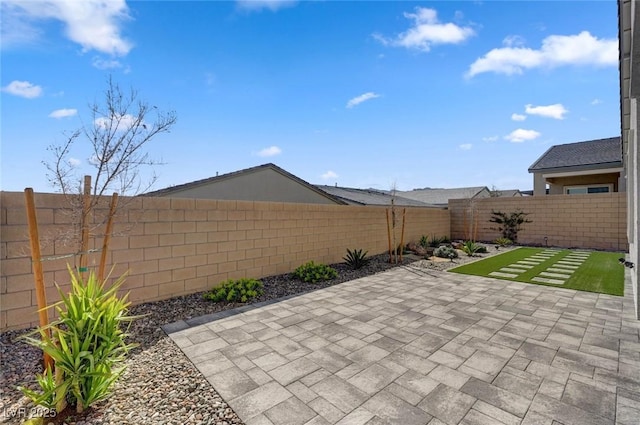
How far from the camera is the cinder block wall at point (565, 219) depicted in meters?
10.8

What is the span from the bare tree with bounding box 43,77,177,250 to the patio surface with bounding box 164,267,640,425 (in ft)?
6.26

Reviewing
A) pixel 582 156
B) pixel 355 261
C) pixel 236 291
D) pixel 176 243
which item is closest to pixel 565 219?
pixel 582 156

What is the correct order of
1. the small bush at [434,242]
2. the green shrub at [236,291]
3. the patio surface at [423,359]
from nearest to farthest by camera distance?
the patio surface at [423,359] → the green shrub at [236,291] → the small bush at [434,242]

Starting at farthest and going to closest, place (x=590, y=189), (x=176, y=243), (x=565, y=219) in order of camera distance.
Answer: (x=590, y=189) → (x=565, y=219) → (x=176, y=243)

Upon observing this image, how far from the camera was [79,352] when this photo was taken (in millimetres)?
2070

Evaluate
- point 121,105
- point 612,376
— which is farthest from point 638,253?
point 121,105

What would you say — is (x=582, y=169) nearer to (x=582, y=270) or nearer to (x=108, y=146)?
(x=582, y=270)

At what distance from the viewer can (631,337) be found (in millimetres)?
3475

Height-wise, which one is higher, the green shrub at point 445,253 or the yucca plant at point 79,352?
the yucca plant at point 79,352

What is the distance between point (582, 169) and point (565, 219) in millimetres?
4765

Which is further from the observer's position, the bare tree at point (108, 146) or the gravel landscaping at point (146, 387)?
the bare tree at point (108, 146)

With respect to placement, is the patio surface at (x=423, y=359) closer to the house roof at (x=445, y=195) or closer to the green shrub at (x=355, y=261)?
the green shrub at (x=355, y=261)

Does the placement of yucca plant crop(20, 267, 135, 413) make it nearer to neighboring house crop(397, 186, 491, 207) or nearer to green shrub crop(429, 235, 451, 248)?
Answer: green shrub crop(429, 235, 451, 248)

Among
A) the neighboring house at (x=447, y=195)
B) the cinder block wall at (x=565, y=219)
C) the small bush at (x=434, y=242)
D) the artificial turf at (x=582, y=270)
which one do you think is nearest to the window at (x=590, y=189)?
→ the cinder block wall at (x=565, y=219)
